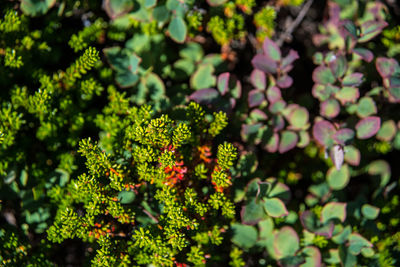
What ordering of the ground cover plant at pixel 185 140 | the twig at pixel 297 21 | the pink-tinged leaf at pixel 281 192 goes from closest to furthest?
1. the ground cover plant at pixel 185 140
2. the pink-tinged leaf at pixel 281 192
3. the twig at pixel 297 21

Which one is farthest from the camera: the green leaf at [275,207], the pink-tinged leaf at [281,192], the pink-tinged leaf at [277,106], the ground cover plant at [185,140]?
the pink-tinged leaf at [277,106]

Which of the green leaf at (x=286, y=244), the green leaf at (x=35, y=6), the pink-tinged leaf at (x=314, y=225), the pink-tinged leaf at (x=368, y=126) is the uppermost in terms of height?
the green leaf at (x=35, y=6)

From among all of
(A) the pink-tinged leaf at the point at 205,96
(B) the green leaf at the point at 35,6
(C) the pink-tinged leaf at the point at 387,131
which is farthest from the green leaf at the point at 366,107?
(B) the green leaf at the point at 35,6

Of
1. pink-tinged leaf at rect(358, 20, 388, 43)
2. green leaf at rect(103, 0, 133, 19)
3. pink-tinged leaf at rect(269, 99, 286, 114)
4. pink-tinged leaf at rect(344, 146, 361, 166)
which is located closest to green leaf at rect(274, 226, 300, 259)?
pink-tinged leaf at rect(344, 146, 361, 166)

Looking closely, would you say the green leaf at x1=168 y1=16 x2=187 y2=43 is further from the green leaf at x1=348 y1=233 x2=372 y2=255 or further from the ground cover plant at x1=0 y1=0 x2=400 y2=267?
the green leaf at x1=348 y1=233 x2=372 y2=255

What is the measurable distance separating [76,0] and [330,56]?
4.19 ft

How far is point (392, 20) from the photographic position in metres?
2.04

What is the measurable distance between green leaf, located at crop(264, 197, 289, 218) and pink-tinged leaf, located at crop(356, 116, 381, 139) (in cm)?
51

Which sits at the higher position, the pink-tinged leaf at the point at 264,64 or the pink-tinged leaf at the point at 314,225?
the pink-tinged leaf at the point at 264,64

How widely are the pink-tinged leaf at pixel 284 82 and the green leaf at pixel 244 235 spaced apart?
674 millimetres

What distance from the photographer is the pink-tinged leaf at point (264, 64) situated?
180 centimetres

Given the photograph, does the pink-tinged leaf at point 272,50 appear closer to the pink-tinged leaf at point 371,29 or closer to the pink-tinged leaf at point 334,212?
the pink-tinged leaf at point 371,29

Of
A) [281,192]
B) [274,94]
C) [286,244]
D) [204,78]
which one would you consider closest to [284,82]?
[274,94]

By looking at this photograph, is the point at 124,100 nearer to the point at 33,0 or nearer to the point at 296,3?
the point at 33,0
